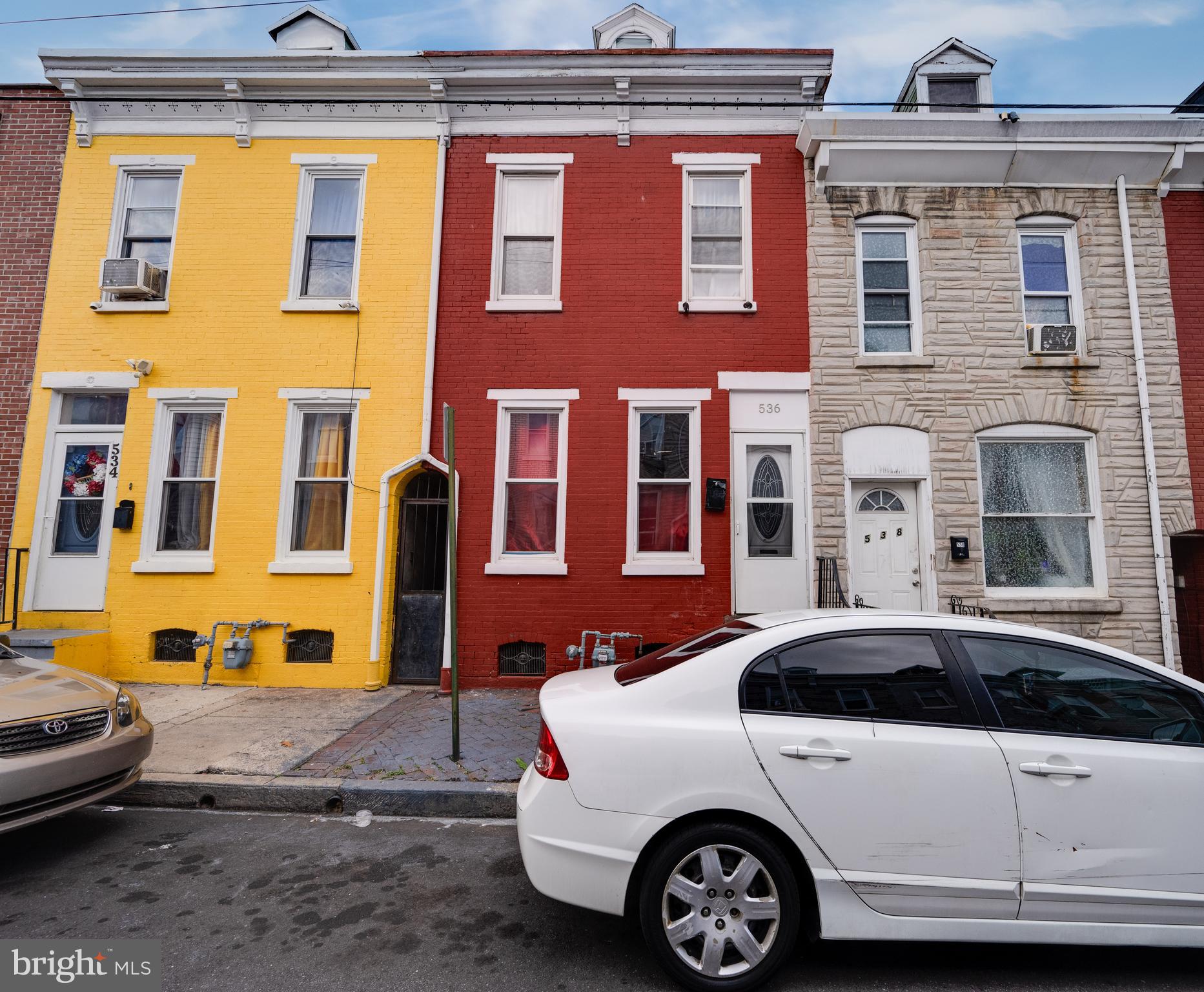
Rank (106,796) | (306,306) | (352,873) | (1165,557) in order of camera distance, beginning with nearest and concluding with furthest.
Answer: (352,873) → (106,796) → (1165,557) → (306,306)

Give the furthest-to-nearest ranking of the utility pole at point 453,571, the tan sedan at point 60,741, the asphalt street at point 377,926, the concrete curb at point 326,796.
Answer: the utility pole at point 453,571
the concrete curb at point 326,796
the tan sedan at point 60,741
the asphalt street at point 377,926

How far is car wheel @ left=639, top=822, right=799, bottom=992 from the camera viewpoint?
8.68 feet

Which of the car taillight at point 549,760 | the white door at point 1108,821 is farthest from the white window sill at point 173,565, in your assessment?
the white door at point 1108,821

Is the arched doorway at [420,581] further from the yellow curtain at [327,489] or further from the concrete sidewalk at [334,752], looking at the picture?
the yellow curtain at [327,489]

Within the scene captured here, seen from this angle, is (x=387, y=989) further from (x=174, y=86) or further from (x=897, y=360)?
(x=174, y=86)

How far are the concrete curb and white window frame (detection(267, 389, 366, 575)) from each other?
134 inches

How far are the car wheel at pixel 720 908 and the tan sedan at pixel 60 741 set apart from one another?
3523mm

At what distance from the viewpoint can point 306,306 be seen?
8.34m

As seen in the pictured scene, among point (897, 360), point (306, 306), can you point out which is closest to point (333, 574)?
point (306, 306)

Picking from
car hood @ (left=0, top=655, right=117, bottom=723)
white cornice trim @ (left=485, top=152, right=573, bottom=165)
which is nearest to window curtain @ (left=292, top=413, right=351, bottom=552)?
car hood @ (left=0, top=655, right=117, bottom=723)

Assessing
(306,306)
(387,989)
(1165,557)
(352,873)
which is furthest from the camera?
(306,306)

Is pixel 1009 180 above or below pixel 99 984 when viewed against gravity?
above

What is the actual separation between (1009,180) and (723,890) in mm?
9639

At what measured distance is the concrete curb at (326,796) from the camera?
459 centimetres
